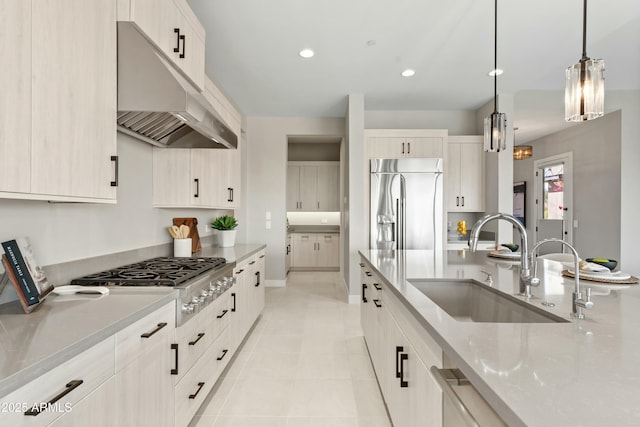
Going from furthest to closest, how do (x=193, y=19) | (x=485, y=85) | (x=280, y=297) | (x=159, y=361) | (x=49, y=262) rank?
(x=280, y=297), (x=485, y=85), (x=193, y=19), (x=49, y=262), (x=159, y=361)

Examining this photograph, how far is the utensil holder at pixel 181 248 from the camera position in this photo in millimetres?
2734

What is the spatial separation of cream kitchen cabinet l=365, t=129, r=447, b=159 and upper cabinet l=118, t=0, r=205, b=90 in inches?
115

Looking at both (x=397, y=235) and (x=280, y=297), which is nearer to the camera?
(x=397, y=235)

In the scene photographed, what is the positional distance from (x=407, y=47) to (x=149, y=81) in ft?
8.48

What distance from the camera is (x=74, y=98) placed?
1.30 metres

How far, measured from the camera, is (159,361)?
1429mm

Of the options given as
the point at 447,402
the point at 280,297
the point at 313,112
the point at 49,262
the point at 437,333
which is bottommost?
the point at 280,297

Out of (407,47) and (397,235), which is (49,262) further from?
(397,235)

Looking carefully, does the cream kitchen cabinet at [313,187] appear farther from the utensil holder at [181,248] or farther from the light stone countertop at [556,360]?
the light stone countertop at [556,360]

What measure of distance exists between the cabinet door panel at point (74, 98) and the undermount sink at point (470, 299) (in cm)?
167

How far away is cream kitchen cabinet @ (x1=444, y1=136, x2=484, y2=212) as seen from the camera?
490 cm

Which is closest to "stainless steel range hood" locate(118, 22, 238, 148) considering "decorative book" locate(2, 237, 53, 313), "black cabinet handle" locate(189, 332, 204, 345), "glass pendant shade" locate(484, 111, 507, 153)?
"decorative book" locate(2, 237, 53, 313)

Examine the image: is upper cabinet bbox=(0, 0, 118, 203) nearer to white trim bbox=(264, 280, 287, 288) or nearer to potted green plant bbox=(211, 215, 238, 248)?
potted green plant bbox=(211, 215, 238, 248)

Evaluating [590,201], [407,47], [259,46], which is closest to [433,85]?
[407,47]
